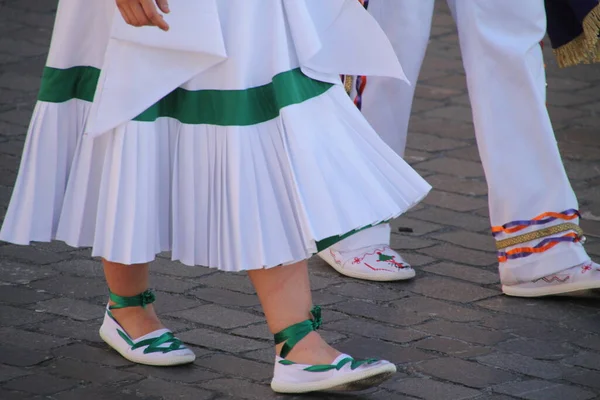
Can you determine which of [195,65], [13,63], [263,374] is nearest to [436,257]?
[263,374]

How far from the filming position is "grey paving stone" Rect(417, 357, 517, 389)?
2.92 m

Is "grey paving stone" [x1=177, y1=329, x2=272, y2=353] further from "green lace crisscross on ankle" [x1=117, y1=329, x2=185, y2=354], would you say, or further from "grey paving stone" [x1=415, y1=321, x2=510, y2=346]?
"grey paving stone" [x1=415, y1=321, x2=510, y2=346]

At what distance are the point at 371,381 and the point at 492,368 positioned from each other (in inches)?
15.7

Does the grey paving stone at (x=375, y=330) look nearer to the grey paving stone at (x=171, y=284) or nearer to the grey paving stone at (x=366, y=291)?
the grey paving stone at (x=366, y=291)

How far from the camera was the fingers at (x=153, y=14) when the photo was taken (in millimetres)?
2504

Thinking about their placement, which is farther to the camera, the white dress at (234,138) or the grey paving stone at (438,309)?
the grey paving stone at (438,309)

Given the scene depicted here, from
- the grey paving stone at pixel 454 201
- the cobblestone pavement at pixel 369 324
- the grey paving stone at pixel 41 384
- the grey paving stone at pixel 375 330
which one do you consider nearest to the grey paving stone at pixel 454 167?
the cobblestone pavement at pixel 369 324

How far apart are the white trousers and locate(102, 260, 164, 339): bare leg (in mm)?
1095

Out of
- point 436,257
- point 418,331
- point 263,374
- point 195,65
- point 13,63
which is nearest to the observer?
point 195,65

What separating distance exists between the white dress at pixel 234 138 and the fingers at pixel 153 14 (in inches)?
4.3

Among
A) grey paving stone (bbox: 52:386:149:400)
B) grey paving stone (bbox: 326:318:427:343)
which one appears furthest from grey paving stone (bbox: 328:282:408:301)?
grey paving stone (bbox: 52:386:149:400)

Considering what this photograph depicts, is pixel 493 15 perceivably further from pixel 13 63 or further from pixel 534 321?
pixel 13 63

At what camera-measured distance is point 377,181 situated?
2.73 meters

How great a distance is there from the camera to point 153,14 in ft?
8.22
